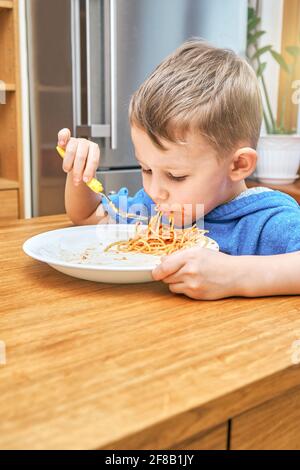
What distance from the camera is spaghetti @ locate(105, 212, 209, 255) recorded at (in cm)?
89

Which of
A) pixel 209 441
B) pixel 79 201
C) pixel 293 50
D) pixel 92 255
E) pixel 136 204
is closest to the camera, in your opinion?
pixel 209 441

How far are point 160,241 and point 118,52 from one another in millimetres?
1746

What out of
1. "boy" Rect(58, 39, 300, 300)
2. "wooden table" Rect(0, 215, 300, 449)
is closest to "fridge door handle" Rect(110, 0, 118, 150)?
"boy" Rect(58, 39, 300, 300)

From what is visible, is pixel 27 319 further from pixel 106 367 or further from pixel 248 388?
pixel 248 388

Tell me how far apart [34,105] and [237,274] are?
2043 mm

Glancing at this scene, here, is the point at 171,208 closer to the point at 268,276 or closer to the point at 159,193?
the point at 159,193

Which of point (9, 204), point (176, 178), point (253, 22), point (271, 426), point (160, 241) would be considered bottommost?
point (9, 204)

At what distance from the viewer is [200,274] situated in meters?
0.73

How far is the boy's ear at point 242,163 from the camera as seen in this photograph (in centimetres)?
97

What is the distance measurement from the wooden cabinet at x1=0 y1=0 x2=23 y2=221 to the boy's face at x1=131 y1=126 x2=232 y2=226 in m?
1.68

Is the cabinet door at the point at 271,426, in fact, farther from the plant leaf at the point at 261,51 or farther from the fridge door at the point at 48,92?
the plant leaf at the point at 261,51

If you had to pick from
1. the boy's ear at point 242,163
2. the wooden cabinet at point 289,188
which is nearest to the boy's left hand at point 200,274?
the boy's ear at point 242,163

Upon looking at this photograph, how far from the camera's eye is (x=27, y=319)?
646 millimetres

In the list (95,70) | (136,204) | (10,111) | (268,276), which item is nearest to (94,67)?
(95,70)
